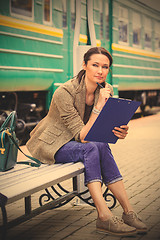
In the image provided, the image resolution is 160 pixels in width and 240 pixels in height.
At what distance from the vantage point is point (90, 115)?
341cm

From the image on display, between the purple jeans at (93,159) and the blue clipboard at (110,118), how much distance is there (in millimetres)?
73

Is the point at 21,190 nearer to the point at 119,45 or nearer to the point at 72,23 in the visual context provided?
the point at 72,23

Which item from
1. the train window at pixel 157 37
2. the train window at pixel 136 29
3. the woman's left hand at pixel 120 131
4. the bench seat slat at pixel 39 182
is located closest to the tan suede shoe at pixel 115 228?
the bench seat slat at pixel 39 182

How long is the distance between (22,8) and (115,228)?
451 centimetres

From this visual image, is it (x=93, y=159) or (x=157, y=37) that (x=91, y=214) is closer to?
(x=93, y=159)

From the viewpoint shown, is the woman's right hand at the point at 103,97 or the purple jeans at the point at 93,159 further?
the woman's right hand at the point at 103,97

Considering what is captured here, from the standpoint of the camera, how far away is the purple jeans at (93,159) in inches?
117

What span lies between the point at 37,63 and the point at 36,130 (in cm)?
332

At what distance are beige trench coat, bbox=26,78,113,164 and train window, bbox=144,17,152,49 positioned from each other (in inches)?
362

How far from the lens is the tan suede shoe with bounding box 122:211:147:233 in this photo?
2.90 metres

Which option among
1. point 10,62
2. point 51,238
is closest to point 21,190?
point 51,238

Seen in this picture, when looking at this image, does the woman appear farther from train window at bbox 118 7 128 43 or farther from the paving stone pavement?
train window at bbox 118 7 128 43

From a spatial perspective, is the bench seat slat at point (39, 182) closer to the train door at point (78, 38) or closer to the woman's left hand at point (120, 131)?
the woman's left hand at point (120, 131)

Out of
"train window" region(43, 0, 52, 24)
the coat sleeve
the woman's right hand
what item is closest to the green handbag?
the coat sleeve
